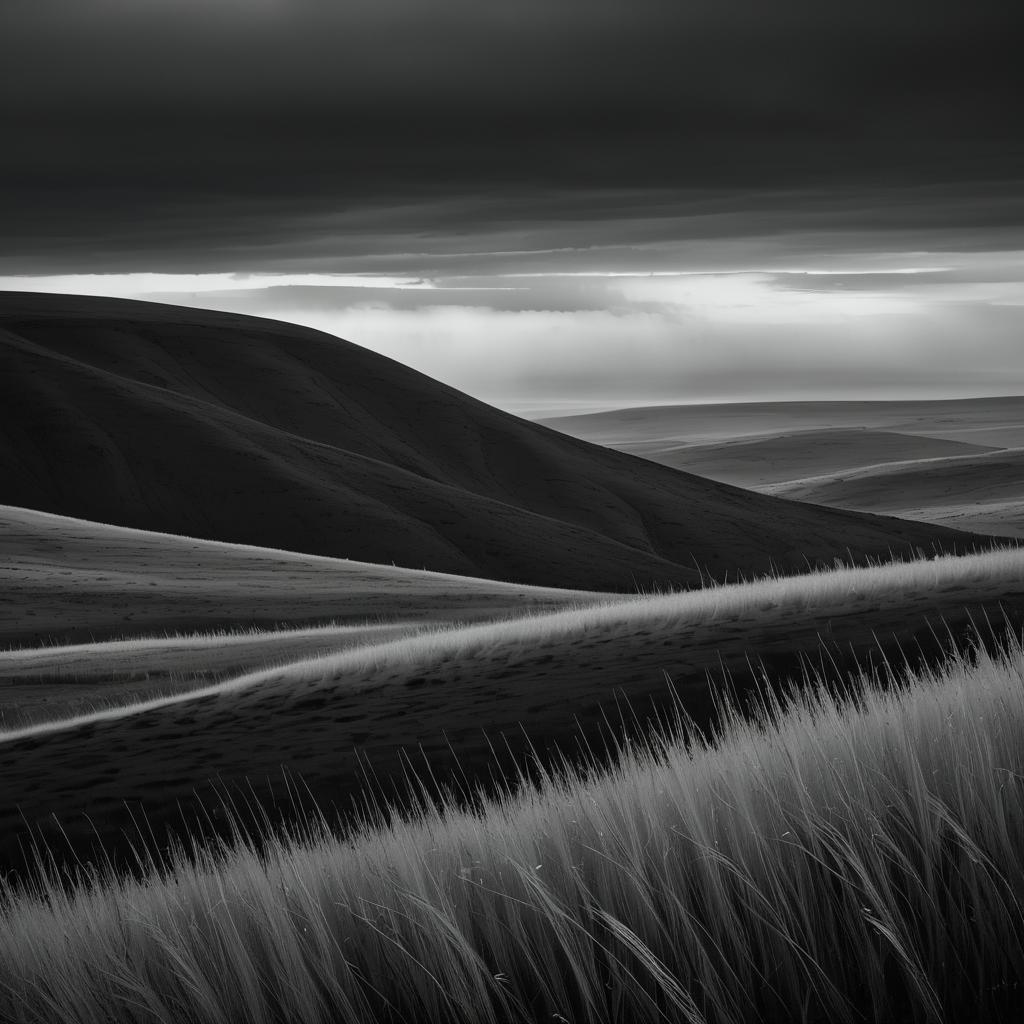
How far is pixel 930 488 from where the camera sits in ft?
394

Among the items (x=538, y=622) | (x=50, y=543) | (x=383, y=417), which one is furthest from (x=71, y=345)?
(x=538, y=622)

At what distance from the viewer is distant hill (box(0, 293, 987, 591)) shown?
82.0m

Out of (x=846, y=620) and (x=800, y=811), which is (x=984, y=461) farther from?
(x=800, y=811)

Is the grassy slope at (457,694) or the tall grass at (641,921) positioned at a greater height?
the tall grass at (641,921)

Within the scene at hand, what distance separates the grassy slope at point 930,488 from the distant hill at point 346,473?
12.5 meters

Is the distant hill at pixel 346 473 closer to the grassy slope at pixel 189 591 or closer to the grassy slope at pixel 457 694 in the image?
the grassy slope at pixel 189 591

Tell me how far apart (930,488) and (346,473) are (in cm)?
6390

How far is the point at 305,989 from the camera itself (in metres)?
2.87

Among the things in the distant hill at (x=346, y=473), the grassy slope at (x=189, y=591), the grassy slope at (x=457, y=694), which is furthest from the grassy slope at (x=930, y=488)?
the grassy slope at (x=457, y=694)

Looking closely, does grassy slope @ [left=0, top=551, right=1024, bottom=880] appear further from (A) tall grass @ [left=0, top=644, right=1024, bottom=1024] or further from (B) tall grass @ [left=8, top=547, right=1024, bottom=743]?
(A) tall grass @ [left=0, top=644, right=1024, bottom=1024]

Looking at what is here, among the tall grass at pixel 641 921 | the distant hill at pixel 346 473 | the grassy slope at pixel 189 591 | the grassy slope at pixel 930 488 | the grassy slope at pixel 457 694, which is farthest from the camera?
the grassy slope at pixel 930 488

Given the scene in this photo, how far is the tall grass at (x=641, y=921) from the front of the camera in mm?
2674

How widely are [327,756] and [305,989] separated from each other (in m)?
8.44

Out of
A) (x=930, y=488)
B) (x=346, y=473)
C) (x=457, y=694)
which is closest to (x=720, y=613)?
(x=457, y=694)
